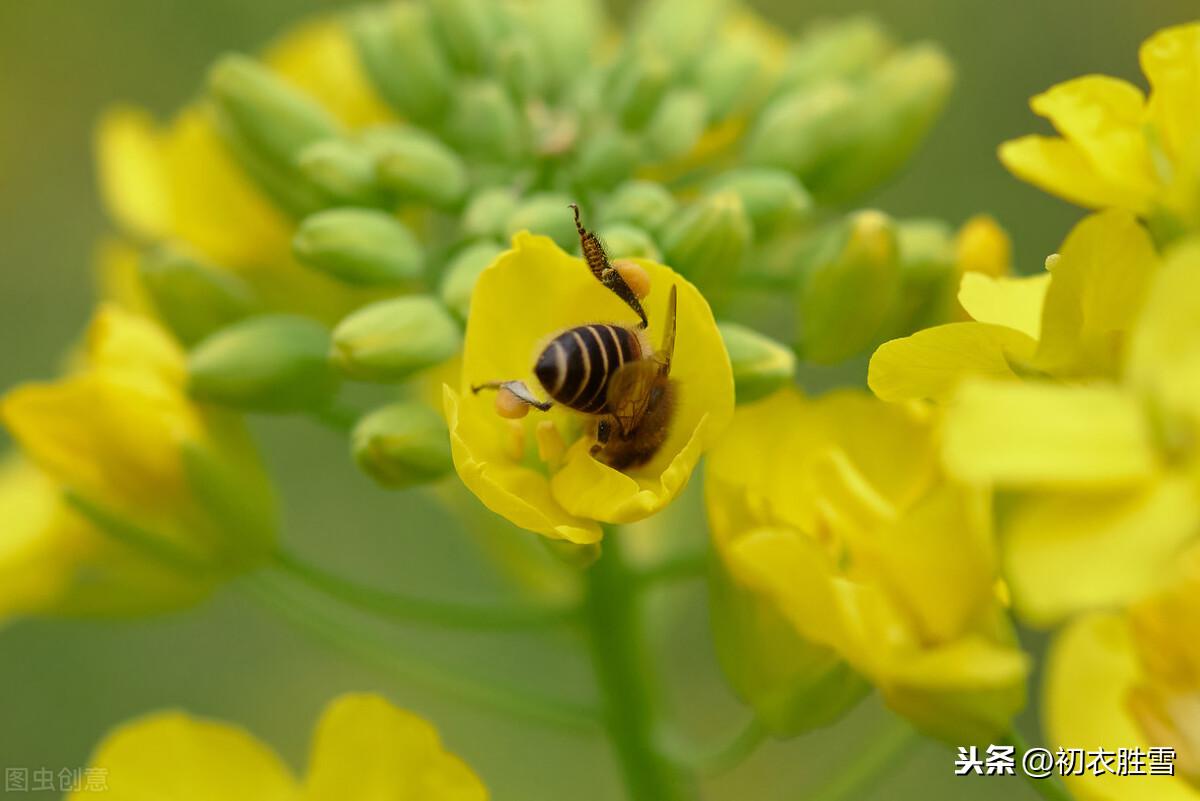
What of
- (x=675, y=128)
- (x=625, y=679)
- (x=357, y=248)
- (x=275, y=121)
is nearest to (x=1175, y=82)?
(x=675, y=128)

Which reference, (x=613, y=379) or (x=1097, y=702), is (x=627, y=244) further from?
(x=1097, y=702)

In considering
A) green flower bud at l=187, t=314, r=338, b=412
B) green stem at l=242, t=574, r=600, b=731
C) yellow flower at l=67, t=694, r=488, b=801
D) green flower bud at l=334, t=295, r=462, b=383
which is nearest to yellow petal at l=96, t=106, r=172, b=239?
green flower bud at l=187, t=314, r=338, b=412

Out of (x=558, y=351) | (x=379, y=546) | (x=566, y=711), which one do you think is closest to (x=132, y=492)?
(x=566, y=711)

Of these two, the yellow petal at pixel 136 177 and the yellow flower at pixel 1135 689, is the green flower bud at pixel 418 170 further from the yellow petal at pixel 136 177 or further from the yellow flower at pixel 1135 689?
the yellow flower at pixel 1135 689

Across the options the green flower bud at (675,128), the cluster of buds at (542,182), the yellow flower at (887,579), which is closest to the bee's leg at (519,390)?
the cluster of buds at (542,182)

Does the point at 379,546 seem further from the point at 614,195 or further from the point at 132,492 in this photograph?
the point at 614,195
